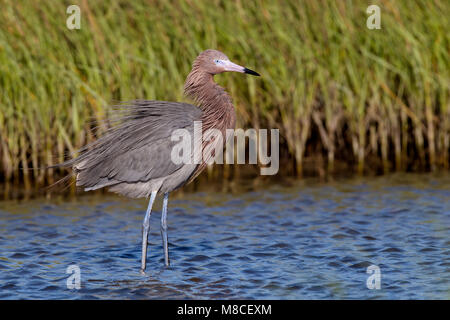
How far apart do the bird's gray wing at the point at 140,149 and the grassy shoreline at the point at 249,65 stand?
2059 mm

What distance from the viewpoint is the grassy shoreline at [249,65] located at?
32.7 feet

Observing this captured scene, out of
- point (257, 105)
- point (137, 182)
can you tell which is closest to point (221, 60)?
point (137, 182)

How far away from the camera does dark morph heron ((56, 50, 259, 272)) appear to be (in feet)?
24.5

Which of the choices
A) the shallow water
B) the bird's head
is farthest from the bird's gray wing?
the shallow water

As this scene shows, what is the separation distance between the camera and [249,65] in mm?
10328

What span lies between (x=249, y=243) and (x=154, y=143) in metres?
1.47

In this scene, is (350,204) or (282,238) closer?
(282,238)

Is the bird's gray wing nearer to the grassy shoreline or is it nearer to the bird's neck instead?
the bird's neck

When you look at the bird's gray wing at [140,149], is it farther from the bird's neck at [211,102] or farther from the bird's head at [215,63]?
the bird's head at [215,63]

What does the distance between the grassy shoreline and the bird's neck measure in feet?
7.18

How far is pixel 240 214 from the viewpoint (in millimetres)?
9359

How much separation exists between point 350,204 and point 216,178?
7.03 ft

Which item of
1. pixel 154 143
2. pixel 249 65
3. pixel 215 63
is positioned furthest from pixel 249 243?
pixel 249 65
